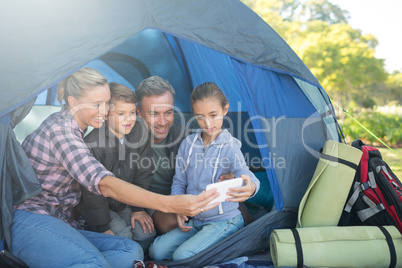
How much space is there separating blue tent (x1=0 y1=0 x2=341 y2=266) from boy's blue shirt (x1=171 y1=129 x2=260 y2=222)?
7.4 inches

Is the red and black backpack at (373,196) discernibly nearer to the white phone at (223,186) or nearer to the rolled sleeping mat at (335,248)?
the rolled sleeping mat at (335,248)

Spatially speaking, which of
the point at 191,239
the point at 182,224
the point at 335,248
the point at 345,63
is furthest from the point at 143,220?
the point at 345,63

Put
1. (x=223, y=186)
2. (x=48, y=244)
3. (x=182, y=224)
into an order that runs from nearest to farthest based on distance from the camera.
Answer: (x=48, y=244) → (x=223, y=186) → (x=182, y=224)

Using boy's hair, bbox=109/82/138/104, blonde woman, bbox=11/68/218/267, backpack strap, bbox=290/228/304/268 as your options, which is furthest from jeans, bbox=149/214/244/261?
boy's hair, bbox=109/82/138/104

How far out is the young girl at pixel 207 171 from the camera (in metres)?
2.28

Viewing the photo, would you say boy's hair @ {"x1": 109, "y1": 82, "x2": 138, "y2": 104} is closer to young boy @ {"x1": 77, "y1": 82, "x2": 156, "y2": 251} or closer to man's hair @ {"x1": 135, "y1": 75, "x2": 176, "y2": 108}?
young boy @ {"x1": 77, "y1": 82, "x2": 156, "y2": 251}

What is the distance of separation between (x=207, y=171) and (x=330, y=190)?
36.0 inches

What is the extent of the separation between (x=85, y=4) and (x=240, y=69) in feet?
3.65

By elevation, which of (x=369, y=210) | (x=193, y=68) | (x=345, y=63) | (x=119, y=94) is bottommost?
(x=369, y=210)

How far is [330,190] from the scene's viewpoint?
238 centimetres

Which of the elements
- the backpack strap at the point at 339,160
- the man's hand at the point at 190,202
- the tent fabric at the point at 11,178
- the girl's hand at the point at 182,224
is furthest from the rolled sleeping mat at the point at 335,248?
the tent fabric at the point at 11,178

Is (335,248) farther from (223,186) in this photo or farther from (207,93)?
(207,93)

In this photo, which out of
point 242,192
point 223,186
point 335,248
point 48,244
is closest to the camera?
point 48,244

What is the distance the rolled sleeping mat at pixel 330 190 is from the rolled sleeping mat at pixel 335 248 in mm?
168
